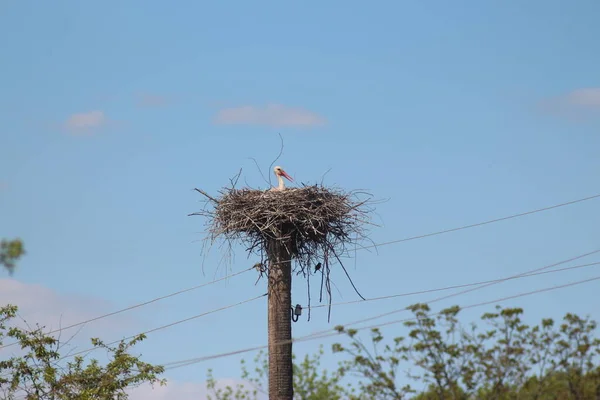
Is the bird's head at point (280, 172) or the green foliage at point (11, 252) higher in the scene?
the bird's head at point (280, 172)

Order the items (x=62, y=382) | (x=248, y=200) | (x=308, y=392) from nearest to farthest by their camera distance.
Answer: (x=248, y=200), (x=62, y=382), (x=308, y=392)

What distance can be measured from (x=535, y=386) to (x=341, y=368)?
2.27 m

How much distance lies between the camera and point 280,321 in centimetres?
2048

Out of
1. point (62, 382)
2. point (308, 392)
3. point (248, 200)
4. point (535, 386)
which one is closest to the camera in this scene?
point (535, 386)

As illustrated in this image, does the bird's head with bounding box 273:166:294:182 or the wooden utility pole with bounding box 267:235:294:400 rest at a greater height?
the bird's head with bounding box 273:166:294:182

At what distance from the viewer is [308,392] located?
34375 millimetres

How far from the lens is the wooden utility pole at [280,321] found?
66.4 feet

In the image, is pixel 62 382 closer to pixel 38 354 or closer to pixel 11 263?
pixel 38 354

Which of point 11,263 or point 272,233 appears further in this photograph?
point 272,233

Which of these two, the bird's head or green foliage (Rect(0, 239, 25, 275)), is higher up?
the bird's head

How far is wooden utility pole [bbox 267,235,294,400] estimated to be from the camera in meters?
20.2

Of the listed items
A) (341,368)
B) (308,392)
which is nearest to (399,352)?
(341,368)

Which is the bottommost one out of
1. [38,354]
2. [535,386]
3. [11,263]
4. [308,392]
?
[535,386]

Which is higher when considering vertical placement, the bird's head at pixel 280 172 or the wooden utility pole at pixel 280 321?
the bird's head at pixel 280 172
